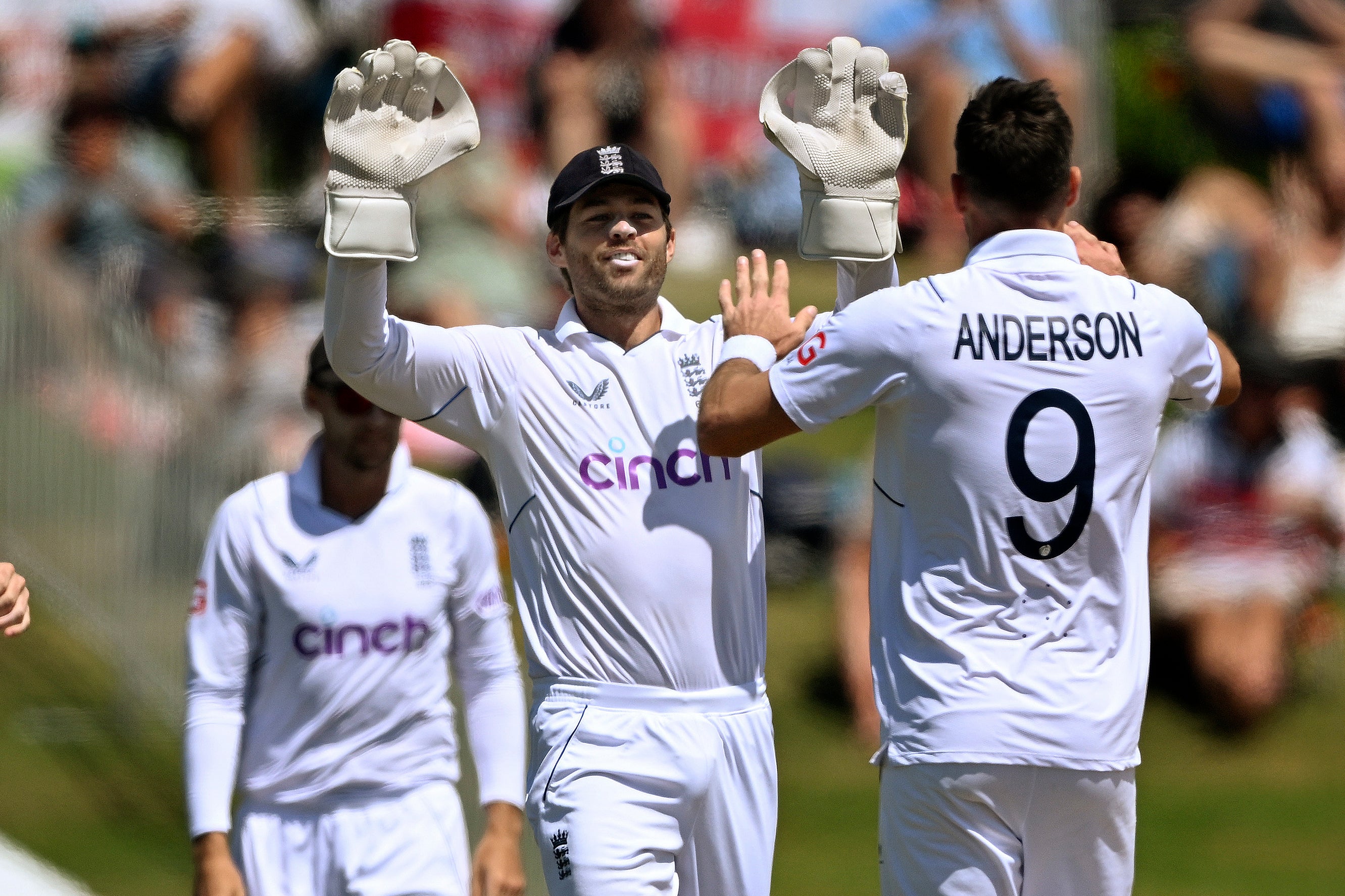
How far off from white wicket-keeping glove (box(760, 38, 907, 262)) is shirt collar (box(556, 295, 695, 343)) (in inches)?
19.0

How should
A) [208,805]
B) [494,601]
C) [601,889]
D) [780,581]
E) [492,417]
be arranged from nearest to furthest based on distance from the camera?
[601,889] < [492,417] < [208,805] < [494,601] < [780,581]

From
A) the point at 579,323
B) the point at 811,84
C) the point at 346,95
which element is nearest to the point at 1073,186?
the point at 811,84

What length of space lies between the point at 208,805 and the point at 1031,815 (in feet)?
7.80

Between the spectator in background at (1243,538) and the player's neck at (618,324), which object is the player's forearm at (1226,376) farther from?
the spectator in background at (1243,538)

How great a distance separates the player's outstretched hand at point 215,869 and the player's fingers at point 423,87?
214 centimetres

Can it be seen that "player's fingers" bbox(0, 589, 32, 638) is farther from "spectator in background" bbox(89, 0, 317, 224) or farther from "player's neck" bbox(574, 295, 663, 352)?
"spectator in background" bbox(89, 0, 317, 224)

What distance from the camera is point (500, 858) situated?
489 centimetres

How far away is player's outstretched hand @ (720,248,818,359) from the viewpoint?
13.6ft

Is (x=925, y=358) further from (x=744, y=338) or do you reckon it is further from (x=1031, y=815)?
(x=1031, y=815)

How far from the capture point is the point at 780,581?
36.5ft

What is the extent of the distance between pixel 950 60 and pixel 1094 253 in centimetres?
879

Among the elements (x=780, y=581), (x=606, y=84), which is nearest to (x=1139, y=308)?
(x=780, y=581)

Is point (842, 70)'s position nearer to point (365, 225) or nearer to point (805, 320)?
point (805, 320)

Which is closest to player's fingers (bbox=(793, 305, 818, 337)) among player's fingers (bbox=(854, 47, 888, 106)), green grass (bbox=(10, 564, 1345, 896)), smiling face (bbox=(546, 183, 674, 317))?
smiling face (bbox=(546, 183, 674, 317))
